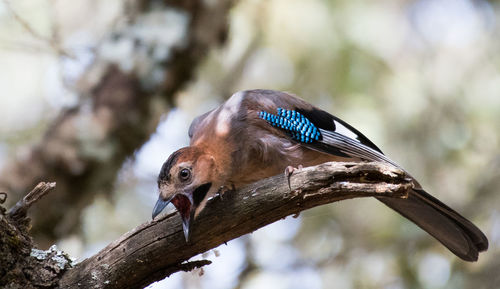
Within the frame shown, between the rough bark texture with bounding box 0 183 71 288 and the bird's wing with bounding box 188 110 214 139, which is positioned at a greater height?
the bird's wing with bounding box 188 110 214 139

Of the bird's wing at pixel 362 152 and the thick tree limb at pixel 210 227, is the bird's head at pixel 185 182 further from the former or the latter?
the bird's wing at pixel 362 152

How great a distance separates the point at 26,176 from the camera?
6781mm

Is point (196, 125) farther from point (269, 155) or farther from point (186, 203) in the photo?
point (186, 203)

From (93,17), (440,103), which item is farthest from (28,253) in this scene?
(440,103)

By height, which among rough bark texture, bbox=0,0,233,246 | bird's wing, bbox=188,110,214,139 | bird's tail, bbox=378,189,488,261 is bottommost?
bird's tail, bbox=378,189,488,261

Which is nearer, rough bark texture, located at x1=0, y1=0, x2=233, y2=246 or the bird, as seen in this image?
the bird

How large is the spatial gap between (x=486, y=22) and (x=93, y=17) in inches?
192

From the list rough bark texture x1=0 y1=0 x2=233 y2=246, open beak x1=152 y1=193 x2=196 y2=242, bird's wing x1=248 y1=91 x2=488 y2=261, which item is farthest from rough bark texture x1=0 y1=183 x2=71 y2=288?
rough bark texture x1=0 y1=0 x2=233 y2=246

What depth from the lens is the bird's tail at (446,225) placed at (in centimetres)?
433

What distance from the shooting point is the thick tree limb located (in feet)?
11.7

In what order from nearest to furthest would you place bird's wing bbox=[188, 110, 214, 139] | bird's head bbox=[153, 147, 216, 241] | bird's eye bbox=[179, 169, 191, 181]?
bird's head bbox=[153, 147, 216, 241] < bird's eye bbox=[179, 169, 191, 181] < bird's wing bbox=[188, 110, 214, 139]

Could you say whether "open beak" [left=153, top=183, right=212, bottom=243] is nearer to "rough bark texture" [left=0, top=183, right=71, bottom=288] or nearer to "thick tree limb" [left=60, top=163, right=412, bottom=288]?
"thick tree limb" [left=60, top=163, right=412, bottom=288]

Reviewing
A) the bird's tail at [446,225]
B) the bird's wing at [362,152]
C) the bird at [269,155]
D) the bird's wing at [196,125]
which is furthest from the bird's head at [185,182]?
the bird's tail at [446,225]

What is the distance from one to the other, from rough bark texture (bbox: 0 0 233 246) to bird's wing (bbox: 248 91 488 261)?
7.81ft
